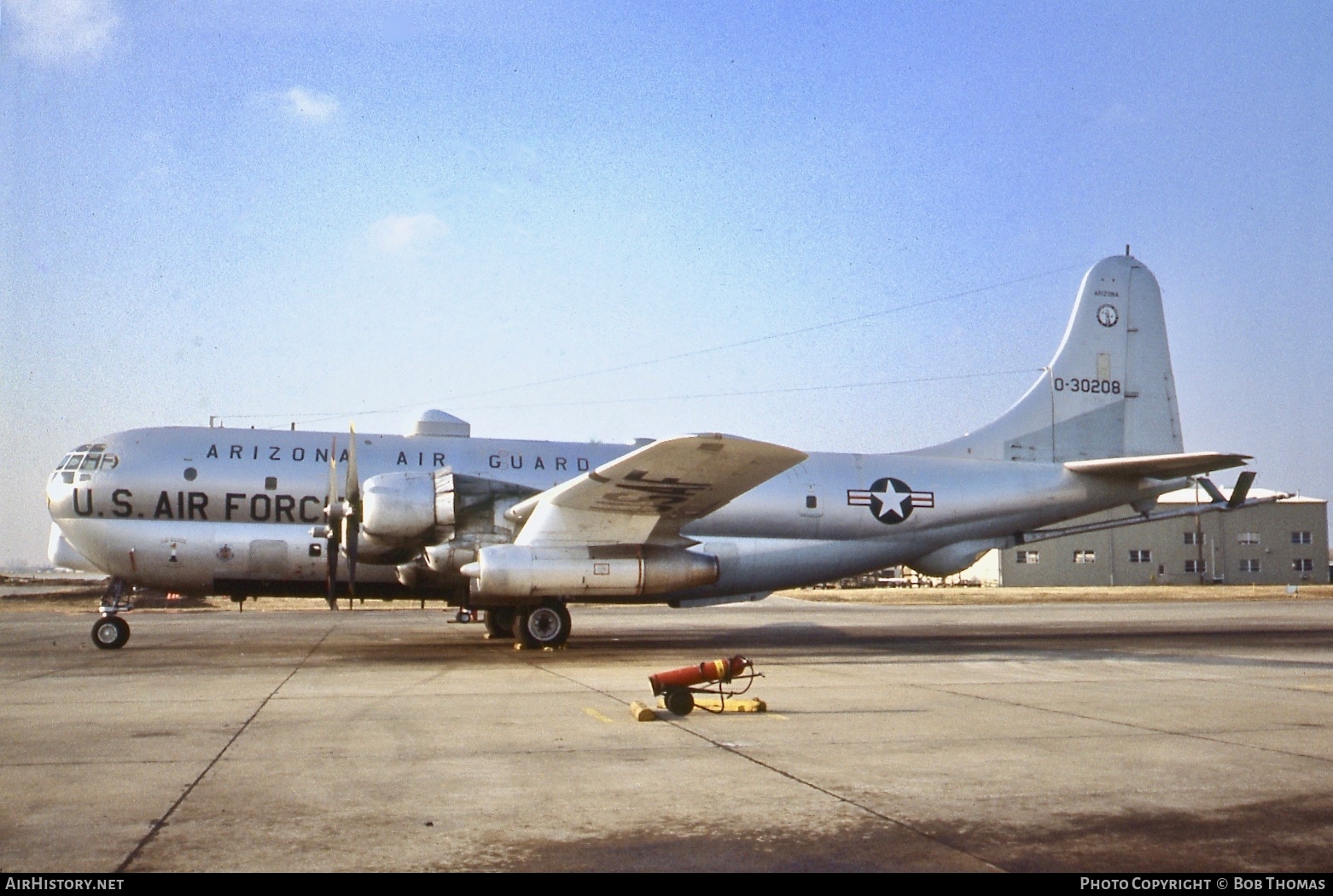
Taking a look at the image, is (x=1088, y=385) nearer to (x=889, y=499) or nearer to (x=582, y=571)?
(x=889, y=499)

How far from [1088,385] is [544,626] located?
1370 cm

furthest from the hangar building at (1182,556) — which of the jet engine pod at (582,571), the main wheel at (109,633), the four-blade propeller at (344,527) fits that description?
the main wheel at (109,633)

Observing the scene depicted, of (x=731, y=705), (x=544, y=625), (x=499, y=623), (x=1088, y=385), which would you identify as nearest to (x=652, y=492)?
(x=544, y=625)

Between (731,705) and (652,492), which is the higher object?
(652,492)

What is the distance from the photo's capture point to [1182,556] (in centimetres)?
7144

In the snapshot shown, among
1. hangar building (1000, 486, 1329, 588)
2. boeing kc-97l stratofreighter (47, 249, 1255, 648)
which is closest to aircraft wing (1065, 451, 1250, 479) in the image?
boeing kc-97l stratofreighter (47, 249, 1255, 648)

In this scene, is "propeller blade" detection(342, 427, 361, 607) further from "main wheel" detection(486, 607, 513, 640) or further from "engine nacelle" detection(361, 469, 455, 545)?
"main wheel" detection(486, 607, 513, 640)

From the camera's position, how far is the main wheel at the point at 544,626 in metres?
19.3

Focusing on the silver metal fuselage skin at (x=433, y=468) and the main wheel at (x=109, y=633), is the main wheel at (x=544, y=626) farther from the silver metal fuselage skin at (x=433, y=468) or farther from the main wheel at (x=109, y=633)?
the main wheel at (x=109, y=633)

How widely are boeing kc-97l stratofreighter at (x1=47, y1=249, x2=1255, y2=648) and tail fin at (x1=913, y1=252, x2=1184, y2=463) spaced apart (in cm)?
4

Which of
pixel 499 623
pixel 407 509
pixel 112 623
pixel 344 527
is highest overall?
pixel 407 509

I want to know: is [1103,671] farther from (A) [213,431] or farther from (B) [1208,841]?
(A) [213,431]

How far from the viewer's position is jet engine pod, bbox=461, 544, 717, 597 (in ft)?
57.9
